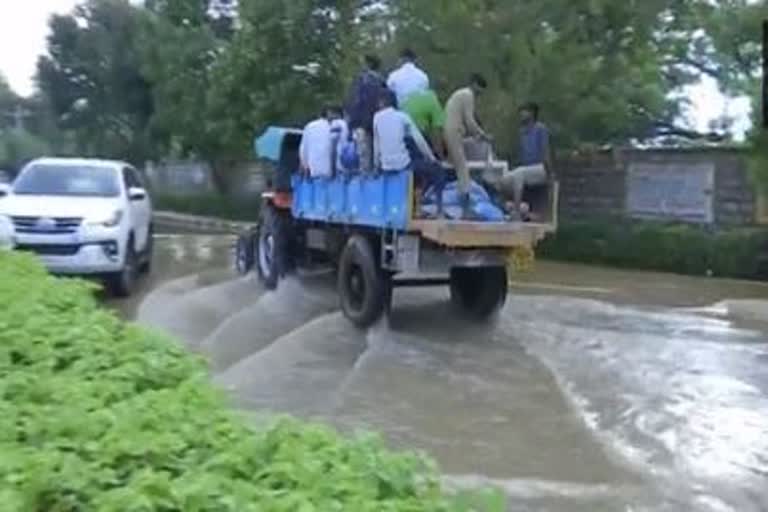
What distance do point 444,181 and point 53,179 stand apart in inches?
251

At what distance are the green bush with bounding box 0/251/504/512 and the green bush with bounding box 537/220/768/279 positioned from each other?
53.8 feet

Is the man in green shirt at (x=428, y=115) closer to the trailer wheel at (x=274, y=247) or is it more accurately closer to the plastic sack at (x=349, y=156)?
the plastic sack at (x=349, y=156)

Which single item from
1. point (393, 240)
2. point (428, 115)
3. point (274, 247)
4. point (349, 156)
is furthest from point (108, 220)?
point (393, 240)

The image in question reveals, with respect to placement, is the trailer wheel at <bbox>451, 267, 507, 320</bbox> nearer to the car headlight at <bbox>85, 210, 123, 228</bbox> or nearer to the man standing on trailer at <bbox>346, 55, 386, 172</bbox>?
the man standing on trailer at <bbox>346, 55, 386, 172</bbox>

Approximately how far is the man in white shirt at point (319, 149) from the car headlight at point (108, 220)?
2318 millimetres

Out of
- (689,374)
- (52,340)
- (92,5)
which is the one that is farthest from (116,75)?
(52,340)

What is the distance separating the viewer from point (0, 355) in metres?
4.83

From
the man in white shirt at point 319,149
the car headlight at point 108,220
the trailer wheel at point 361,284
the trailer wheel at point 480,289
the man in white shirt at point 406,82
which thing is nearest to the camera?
the trailer wheel at point 361,284

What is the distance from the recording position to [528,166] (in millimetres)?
13227

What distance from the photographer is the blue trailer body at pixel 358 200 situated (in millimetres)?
11680

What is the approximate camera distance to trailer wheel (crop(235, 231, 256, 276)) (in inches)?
696

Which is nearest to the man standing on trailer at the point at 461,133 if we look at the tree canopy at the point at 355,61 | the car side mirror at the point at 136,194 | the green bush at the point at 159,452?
the car side mirror at the point at 136,194

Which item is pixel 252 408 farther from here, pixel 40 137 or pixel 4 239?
pixel 40 137

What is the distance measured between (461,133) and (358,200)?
1218 millimetres
